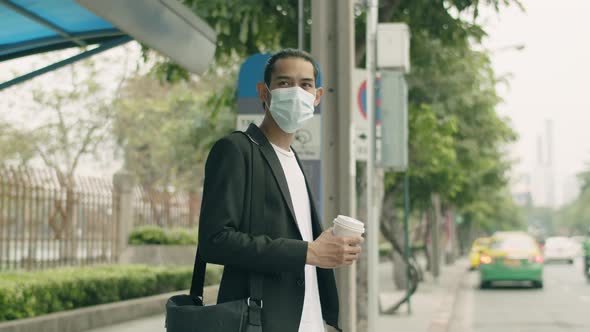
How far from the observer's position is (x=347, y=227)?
2445 mm

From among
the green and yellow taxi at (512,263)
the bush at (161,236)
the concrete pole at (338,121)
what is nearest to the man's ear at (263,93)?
the concrete pole at (338,121)

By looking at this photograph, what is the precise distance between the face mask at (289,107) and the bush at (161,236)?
15607 millimetres

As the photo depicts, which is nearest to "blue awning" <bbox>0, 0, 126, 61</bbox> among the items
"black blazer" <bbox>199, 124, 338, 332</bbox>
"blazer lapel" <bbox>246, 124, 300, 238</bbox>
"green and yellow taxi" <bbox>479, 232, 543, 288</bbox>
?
"blazer lapel" <bbox>246, 124, 300, 238</bbox>

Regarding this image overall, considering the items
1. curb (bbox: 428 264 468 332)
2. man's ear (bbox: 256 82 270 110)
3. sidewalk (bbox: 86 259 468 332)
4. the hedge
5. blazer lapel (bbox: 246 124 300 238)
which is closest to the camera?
blazer lapel (bbox: 246 124 300 238)

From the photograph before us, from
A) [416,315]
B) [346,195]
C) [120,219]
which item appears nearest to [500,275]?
[416,315]

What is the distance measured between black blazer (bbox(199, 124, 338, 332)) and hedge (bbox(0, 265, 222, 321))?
678cm

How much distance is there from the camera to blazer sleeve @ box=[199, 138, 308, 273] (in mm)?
2375

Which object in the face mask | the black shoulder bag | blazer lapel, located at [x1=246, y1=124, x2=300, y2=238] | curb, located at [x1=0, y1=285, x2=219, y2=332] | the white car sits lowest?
the white car

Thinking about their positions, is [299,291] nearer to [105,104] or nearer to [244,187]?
[244,187]

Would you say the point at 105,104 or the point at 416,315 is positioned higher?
the point at 105,104

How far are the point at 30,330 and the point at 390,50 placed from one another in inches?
190

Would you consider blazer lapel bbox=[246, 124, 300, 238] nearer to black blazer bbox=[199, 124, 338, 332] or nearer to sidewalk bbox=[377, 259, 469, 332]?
black blazer bbox=[199, 124, 338, 332]

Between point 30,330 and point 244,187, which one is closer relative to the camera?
point 244,187

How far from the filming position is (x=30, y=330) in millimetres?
9031
